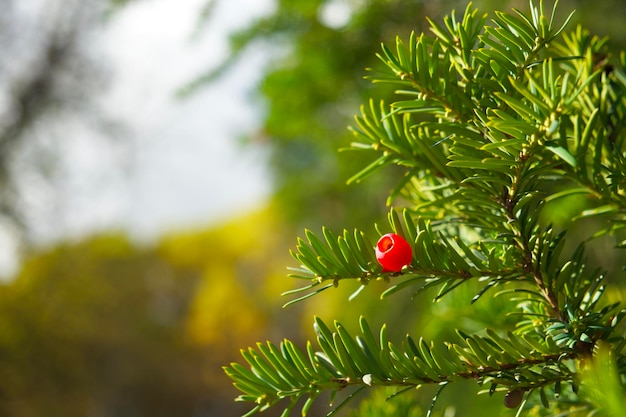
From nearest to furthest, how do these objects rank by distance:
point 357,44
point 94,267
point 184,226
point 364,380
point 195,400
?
point 364,380 < point 357,44 < point 94,267 < point 195,400 < point 184,226

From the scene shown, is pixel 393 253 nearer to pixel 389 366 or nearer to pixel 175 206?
pixel 389 366

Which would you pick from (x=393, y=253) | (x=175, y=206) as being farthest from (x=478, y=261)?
(x=175, y=206)

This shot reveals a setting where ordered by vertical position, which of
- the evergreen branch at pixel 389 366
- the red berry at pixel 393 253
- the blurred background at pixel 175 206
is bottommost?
the evergreen branch at pixel 389 366

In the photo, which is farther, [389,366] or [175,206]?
[175,206]

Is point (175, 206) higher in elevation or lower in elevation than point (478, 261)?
higher

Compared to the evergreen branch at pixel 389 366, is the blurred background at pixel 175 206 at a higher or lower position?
higher

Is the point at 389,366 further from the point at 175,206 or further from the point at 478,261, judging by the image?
the point at 175,206

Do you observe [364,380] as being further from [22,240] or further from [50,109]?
[50,109]

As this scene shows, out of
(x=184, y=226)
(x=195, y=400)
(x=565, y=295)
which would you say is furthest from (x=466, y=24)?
(x=184, y=226)
